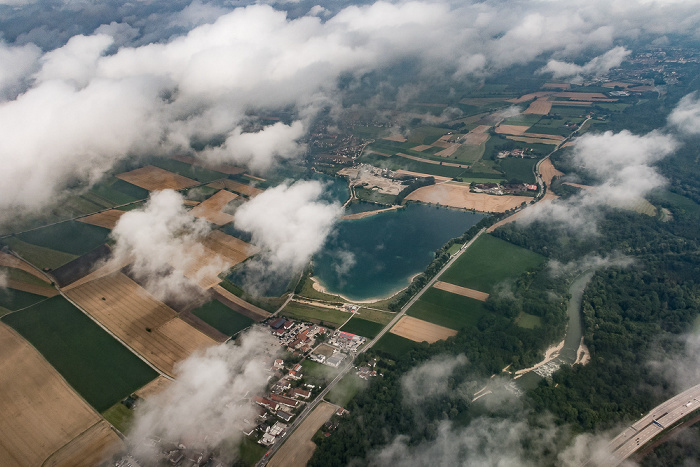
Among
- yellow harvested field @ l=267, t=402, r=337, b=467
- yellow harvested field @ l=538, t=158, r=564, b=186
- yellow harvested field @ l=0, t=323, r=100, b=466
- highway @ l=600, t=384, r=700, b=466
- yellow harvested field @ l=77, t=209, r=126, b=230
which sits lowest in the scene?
yellow harvested field @ l=538, t=158, r=564, b=186

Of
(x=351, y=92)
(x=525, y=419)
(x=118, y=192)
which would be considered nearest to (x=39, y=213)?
(x=118, y=192)

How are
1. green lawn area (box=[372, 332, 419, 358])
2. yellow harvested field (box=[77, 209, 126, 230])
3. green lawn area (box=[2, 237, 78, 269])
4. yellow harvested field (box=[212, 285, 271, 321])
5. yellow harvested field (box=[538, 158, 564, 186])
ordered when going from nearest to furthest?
1. green lawn area (box=[372, 332, 419, 358])
2. yellow harvested field (box=[212, 285, 271, 321])
3. green lawn area (box=[2, 237, 78, 269])
4. yellow harvested field (box=[77, 209, 126, 230])
5. yellow harvested field (box=[538, 158, 564, 186])

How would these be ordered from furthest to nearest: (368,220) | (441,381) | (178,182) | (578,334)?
1. (178,182)
2. (368,220)
3. (578,334)
4. (441,381)

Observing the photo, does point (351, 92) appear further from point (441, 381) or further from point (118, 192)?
point (441, 381)

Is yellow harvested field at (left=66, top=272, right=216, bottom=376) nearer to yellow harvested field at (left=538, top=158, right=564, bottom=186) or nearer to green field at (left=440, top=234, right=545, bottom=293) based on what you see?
green field at (left=440, top=234, right=545, bottom=293)

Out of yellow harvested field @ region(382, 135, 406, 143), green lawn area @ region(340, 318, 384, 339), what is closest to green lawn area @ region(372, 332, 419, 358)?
green lawn area @ region(340, 318, 384, 339)
